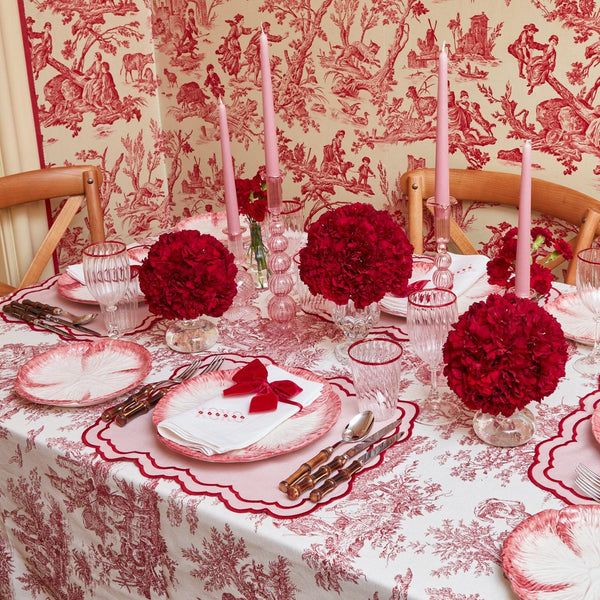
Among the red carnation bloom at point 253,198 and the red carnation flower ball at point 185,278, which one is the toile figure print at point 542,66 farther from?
the red carnation flower ball at point 185,278

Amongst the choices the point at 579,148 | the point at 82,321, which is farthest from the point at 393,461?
the point at 579,148

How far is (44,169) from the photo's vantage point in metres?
2.29

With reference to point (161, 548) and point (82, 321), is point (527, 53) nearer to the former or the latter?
point (82, 321)

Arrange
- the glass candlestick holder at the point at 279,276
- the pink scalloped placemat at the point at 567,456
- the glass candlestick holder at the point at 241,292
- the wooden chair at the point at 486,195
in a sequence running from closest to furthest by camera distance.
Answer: the pink scalloped placemat at the point at 567,456 < the glass candlestick holder at the point at 279,276 < the glass candlestick holder at the point at 241,292 < the wooden chair at the point at 486,195

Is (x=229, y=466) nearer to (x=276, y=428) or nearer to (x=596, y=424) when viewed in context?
(x=276, y=428)

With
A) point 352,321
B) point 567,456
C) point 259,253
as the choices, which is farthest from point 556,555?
point 259,253

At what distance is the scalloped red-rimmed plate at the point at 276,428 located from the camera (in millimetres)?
1158

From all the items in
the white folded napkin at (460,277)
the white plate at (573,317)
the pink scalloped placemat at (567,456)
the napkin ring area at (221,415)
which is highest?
the white folded napkin at (460,277)

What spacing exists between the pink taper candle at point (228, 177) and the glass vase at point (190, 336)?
0.21m

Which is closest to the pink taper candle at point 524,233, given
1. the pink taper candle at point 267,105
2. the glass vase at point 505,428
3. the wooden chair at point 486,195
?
the glass vase at point 505,428

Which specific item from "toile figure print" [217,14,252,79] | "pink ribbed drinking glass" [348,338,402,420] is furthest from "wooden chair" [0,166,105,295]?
"pink ribbed drinking glass" [348,338,402,420]

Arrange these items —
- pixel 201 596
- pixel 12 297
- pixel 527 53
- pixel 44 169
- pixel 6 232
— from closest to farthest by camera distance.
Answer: pixel 201 596 → pixel 12 297 → pixel 527 53 → pixel 44 169 → pixel 6 232

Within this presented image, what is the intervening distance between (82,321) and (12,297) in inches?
9.5

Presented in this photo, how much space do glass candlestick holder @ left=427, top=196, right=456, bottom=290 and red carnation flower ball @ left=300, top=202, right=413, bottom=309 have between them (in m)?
0.08
